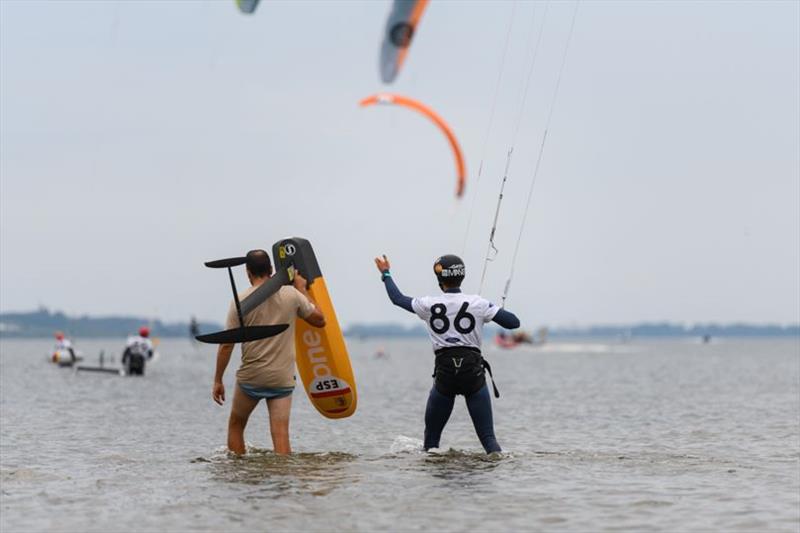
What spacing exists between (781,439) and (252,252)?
33.8ft

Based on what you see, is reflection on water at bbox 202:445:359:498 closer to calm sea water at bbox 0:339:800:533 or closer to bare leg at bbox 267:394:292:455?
calm sea water at bbox 0:339:800:533

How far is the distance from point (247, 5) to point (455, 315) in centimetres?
547

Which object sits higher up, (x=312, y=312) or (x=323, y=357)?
(x=312, y=312)

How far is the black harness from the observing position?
12.3 meters

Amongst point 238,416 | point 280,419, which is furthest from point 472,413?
point 238,416

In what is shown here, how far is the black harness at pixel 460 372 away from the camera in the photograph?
12312 mm

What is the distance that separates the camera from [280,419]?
38.9ft

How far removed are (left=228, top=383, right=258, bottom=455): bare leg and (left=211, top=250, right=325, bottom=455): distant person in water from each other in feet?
0.03

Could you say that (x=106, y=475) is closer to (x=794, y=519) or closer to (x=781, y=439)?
(x=794, y=519)

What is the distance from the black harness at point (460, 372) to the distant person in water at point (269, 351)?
1471 mm

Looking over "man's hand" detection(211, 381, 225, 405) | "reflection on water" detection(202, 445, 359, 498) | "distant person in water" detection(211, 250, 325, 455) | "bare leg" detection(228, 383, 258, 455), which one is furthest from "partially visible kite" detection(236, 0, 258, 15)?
"reflection on water" detection(202, 445, 359, 498)

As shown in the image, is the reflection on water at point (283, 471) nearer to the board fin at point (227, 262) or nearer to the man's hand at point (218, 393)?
the man's hand at point (218, 393)

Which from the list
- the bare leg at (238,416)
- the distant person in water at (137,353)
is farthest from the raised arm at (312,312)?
the distant person in water at (137,353)

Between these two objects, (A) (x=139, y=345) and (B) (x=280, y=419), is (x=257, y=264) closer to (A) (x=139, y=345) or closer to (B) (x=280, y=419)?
(B) (x=280, y=419)
